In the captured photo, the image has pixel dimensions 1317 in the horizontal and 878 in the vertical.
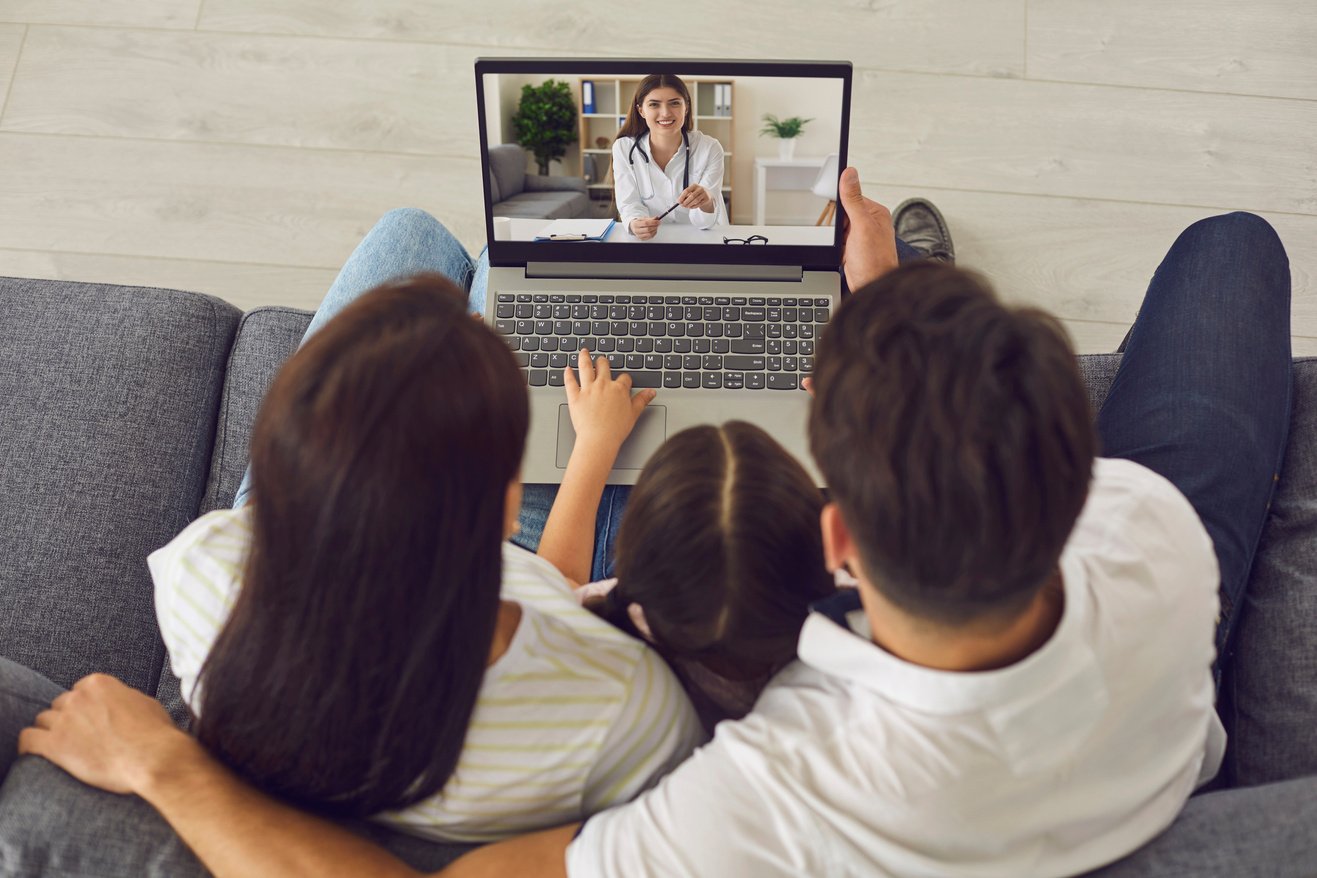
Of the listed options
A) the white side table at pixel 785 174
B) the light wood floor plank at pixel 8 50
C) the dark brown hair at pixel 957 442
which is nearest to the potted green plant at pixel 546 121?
the white side table at pixel 785 174

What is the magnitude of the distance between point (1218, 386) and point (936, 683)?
66cm

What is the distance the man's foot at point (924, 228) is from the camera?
1.66 metres

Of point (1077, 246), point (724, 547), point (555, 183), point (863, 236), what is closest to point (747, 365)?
point (863, 236)

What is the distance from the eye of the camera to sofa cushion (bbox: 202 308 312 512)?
1.17m

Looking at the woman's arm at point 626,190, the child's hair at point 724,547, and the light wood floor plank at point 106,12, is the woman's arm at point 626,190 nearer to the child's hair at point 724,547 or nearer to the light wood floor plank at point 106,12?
the child's hair at point 724,547

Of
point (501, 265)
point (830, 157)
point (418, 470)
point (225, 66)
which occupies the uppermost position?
point (225, 66)

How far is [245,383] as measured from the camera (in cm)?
120

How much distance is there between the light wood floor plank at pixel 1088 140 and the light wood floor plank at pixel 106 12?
134 cm

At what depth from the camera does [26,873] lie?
0.66 m

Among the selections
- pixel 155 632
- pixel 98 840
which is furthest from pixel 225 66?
pixel 98 840

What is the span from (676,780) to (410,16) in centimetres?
166

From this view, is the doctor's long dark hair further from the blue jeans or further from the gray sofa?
the blue jeans

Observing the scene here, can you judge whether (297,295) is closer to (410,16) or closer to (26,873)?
(410,16)

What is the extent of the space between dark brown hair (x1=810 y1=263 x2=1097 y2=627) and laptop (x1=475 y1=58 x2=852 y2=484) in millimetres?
483
